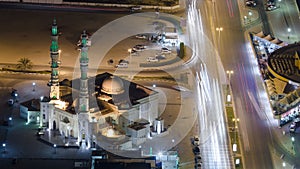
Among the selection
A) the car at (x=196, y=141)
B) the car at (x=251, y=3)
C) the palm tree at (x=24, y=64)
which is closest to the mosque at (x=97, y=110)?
the car at (x=196, y=141)

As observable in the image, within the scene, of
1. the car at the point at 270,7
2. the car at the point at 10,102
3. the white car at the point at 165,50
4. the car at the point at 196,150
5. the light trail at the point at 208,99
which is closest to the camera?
the light trail at the point at 208,99

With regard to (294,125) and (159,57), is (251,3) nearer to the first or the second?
(159,57)

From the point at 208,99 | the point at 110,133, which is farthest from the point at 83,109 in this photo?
the point at 208,99

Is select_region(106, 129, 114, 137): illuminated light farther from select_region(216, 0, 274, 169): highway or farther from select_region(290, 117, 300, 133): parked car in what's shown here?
select_region(290, 117, 300, 133): parked car

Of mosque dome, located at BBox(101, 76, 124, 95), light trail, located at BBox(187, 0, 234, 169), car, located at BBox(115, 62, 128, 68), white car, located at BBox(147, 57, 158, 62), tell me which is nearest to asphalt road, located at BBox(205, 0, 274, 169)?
light trail, located at BBox(187, 0, 234, 169)

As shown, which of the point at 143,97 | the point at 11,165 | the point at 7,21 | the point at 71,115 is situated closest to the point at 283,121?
the point at 143,97

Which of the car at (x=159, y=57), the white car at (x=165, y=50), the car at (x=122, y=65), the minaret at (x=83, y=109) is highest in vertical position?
the white car at (x=165, y=50)

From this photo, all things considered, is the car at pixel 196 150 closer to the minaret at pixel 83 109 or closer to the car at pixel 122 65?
the minaret at pixel 83 109
